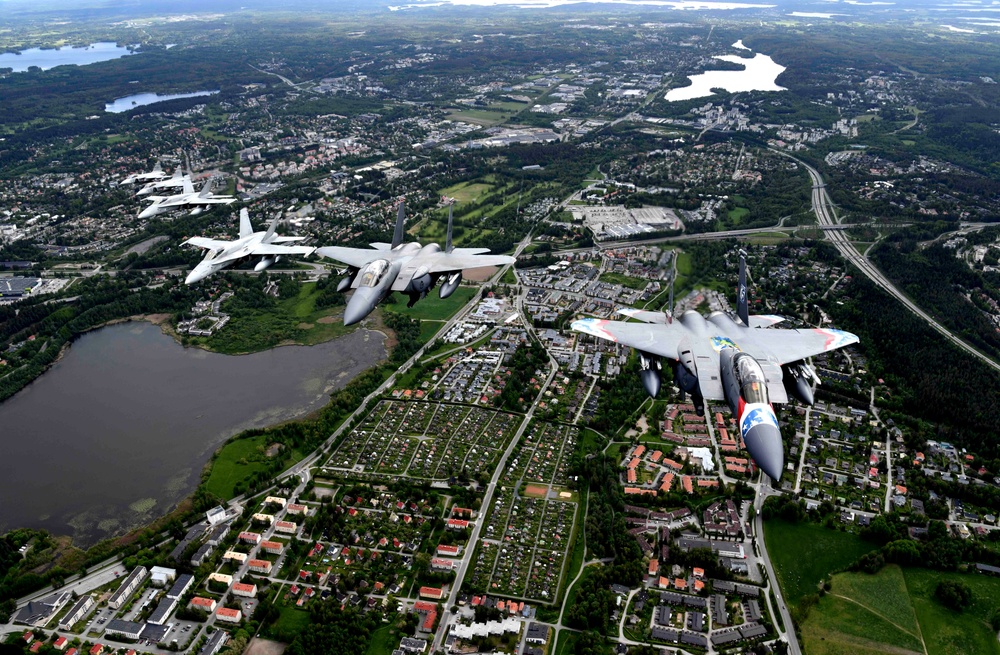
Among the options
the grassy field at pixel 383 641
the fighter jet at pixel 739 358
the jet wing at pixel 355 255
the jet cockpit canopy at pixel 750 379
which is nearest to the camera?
the fighter jet at pixel 739 358

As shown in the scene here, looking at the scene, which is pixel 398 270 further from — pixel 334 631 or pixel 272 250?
pixel 334 631

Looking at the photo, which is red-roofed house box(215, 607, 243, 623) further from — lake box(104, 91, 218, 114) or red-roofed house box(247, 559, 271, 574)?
lake box(104, 91, 218, 114)

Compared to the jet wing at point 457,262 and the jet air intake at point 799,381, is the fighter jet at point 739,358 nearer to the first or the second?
the jet air intake at point 799,381

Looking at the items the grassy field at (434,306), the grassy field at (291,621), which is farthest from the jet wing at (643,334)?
the grassy field at (434,306)

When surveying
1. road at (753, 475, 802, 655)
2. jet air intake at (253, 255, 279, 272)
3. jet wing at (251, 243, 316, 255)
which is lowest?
road at (753, 475, 802, 655)

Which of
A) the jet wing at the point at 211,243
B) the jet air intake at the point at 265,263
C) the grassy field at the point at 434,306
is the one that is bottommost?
the grassy field at the point at 434,306

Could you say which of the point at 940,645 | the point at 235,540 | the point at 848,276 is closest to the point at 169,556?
the point at 235,540

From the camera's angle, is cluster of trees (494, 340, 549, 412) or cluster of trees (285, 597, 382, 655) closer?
cluster of trees (285, 597, 382, 655)

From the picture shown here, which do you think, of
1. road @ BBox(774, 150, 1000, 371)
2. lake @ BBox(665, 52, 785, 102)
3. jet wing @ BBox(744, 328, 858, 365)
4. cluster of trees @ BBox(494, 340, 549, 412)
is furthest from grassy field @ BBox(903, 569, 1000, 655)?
lake @ BBox(665, 52, 785, 102)
